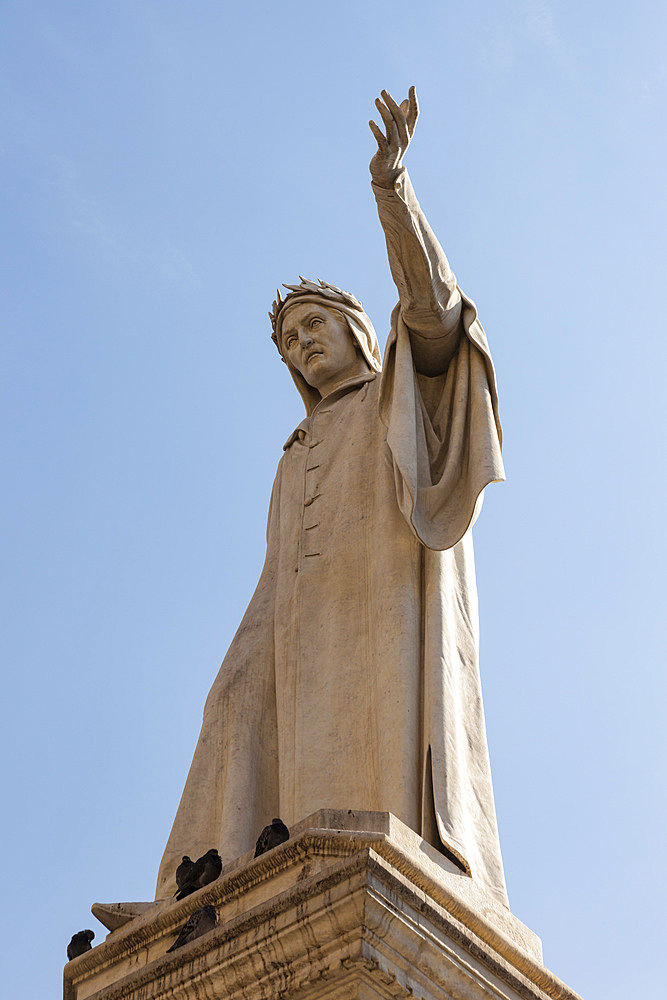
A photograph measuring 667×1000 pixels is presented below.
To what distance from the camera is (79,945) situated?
258 inches

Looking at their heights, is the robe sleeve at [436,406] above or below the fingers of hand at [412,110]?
below

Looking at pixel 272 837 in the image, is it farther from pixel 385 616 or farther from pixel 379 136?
pixel 379 136

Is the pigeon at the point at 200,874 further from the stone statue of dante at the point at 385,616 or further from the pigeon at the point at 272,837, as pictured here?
the stone statue of dante at the point at 385,616

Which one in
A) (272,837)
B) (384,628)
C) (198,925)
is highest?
(384,628)

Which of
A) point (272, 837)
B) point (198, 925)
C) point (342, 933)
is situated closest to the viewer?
point (342, 933)

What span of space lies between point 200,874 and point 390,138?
12.7 feet

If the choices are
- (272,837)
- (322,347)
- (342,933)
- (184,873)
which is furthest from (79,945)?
(322,347)

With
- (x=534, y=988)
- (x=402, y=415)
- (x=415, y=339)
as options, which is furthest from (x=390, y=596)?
(x=534, y=988)

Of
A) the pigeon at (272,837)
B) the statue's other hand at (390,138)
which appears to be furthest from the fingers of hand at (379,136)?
the pigeon at (272,837)

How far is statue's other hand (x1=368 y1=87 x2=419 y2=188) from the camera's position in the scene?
304 inches

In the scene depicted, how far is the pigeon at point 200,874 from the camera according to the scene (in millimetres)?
6207

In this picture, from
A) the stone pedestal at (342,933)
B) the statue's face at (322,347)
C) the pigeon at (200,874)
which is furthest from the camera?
the statue's face at (322,347)

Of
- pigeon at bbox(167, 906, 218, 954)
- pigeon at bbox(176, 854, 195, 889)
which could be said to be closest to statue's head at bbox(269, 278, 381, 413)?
pigeon at bbox(176, 854, 195, 889)

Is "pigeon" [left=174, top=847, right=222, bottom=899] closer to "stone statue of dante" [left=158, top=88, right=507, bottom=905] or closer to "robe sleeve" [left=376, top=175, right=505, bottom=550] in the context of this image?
"stone statue of dante" [left=158, top=88, right=507, bottom=905]
